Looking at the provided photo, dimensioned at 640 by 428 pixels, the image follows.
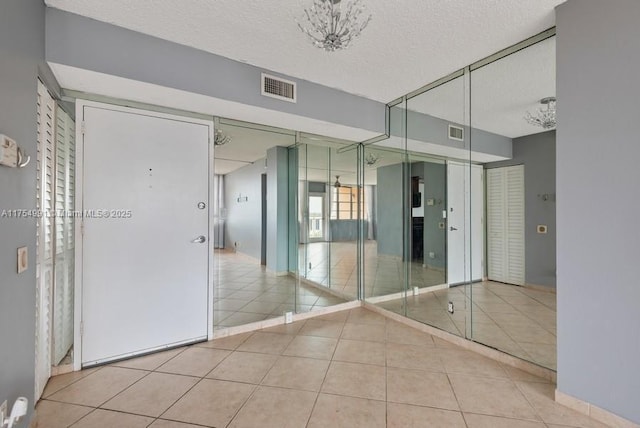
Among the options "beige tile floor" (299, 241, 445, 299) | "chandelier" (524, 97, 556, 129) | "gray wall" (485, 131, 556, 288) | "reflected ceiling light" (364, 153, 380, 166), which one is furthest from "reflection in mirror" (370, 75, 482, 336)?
"chandelier" (524, 97, 556, 129)

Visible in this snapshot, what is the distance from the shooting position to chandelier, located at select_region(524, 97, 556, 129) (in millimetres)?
2148

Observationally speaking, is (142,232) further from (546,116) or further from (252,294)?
(546,116)

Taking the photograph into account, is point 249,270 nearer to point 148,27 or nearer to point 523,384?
point 148,27

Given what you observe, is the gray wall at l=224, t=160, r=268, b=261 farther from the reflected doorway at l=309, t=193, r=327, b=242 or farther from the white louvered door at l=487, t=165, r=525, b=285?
the white louvered door at l=487, t=165, r=525, b=285

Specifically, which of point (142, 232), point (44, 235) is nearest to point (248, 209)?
point (142, 232)

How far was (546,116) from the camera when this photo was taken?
2238mm

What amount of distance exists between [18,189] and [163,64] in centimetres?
131

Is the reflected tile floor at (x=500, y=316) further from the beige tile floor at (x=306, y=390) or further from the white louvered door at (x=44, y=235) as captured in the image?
the white louvered door at (x=44, y=235)

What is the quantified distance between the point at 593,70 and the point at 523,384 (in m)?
2.17

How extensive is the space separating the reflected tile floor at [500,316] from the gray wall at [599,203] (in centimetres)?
37

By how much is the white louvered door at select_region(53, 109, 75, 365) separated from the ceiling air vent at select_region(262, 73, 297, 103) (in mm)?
1604

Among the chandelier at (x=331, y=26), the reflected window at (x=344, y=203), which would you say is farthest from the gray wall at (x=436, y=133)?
the chandelier at (x=331, y=26)

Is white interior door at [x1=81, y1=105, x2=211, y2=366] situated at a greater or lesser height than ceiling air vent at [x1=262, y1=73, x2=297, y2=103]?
lesser

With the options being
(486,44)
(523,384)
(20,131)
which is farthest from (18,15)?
(523,384)
